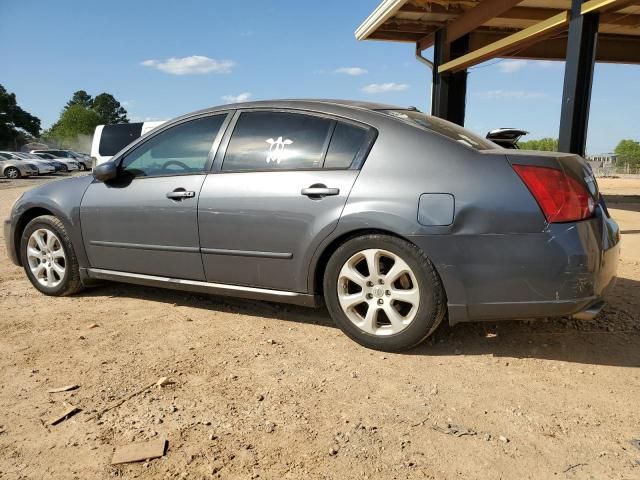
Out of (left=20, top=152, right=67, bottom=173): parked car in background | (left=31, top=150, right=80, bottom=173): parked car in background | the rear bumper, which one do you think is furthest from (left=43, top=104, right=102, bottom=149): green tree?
the rear bumper

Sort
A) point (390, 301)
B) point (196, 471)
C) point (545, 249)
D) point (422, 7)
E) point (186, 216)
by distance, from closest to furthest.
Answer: point (196, 471) < point (545, 249) < point (390, 301) < point (186, 216) < point (422, 7)

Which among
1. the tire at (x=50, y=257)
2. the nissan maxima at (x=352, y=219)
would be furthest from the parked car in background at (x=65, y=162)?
the nissan maxima at (x=352, y=219)

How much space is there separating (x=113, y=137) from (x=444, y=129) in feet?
27.1

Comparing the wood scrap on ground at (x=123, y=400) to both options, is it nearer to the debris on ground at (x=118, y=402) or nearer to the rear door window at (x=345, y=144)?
the debris on ground at (x=118, y=402)

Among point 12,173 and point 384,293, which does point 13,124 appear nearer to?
point 12,173

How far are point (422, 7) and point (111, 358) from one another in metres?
10.1

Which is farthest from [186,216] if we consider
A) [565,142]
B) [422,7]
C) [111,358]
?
[422,7]

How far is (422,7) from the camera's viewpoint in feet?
35.5

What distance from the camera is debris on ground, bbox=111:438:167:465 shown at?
2076 mm

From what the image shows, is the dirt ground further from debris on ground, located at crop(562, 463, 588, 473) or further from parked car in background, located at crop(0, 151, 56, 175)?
parked car in background, located at crop(0, 151, 56, 175)

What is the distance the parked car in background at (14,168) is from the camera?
26.9 meters

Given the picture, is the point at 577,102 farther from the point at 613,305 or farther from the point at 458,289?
the point at 458,289

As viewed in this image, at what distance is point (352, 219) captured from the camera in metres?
3.04

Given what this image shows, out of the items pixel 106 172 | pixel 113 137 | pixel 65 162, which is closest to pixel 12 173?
pixel 65 162
